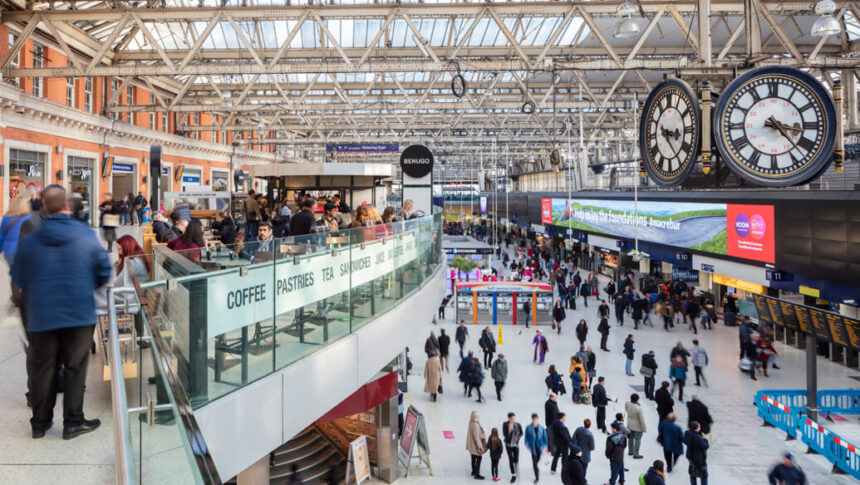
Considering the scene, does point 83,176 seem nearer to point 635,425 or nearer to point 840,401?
point 635,425

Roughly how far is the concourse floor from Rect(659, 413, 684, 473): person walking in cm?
28

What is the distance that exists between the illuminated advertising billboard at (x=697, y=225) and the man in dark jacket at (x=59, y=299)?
18193 mm

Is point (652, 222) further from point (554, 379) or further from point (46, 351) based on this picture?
point (46, 351)

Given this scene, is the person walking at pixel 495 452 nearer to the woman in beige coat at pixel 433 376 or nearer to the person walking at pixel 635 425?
the person walking at pixel 635 425

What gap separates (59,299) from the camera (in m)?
3.59

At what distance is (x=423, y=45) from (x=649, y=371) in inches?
420

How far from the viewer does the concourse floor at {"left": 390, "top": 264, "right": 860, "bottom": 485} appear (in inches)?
452

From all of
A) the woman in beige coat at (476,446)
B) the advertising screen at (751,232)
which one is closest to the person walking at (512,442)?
the woman in beige coat at (476,446)

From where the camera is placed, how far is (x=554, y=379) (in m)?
14.4

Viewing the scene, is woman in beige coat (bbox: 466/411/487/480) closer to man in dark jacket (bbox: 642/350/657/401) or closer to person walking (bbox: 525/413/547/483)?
person walking (bbox: 525/413/547/483)

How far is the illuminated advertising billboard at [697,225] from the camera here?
1780cm

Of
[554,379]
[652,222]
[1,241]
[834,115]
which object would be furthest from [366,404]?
[652,222]

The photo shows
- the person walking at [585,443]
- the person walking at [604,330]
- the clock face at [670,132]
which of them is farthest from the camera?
the person walking at [604,330]

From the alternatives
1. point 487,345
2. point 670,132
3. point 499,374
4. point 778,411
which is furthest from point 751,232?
point 670,132
